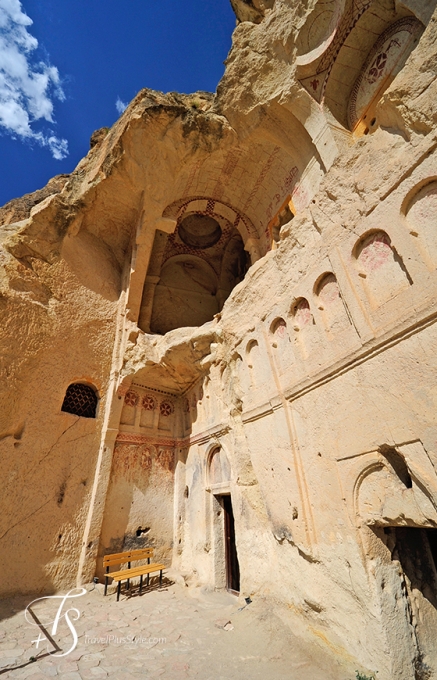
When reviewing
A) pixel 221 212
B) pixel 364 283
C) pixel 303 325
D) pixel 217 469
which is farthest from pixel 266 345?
pixel 221 212

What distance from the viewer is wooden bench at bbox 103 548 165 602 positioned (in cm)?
600

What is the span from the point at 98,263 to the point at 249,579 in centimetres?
812

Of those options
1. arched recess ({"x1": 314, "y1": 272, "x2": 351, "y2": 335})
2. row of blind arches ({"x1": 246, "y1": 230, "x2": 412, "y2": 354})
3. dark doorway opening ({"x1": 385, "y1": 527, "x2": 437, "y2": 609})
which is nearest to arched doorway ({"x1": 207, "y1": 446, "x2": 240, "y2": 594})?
dark doorway opening ({"x1": 385, "y1": 527, "x2": 437, "y2": 609})

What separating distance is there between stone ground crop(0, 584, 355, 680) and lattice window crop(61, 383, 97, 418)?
135 inches

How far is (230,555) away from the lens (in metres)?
6.82

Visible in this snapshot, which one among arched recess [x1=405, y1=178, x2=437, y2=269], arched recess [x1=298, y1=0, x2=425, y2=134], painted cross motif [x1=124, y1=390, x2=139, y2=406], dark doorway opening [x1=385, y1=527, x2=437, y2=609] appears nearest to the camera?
arched recess [x1=405, y1=178, x2=437, y2=269]

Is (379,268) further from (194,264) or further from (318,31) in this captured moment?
(194,264)

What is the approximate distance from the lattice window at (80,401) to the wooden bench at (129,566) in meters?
3.02

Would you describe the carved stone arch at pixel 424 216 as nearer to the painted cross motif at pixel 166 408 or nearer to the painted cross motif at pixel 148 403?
the painted cross motif at pixel 148 403

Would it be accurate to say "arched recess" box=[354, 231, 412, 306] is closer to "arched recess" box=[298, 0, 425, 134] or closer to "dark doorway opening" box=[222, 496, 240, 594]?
"arched recess" box=[298, 0, 425, 134]

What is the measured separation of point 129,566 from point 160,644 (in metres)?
2.94

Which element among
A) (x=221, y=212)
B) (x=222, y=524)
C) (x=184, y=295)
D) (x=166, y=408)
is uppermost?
(x=221, y=212)

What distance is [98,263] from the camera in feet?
30.1

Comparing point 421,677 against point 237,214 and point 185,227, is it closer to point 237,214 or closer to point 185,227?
point 237,214
